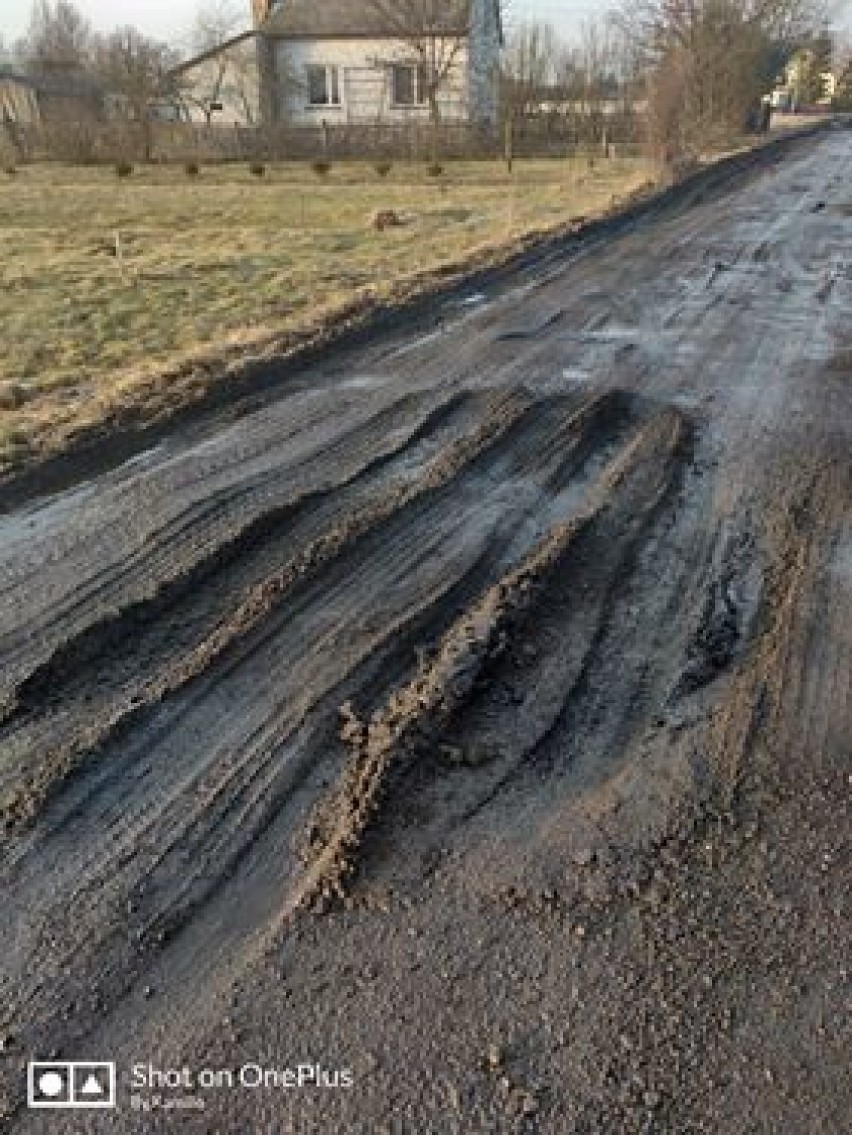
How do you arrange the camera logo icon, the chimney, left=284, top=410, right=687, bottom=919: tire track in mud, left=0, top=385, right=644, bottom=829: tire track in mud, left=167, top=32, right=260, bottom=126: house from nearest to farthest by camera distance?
the camera logo icon
left=284, top=410, right=687, bottom=919: tire track in mud
left=0, top=385, right=644, bottom=829: tire track in mud
left=167, top=32, right=260, bottom=126: house
the chimney

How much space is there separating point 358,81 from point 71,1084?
4829 centimetres

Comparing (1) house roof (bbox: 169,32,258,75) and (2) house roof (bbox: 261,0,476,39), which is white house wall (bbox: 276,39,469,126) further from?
(1) house roof (bbox: 169,32,258,75)

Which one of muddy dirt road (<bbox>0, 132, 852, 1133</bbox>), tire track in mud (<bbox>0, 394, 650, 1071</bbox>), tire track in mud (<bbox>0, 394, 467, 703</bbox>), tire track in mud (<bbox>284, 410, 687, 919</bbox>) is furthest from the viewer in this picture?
tire track in mud (<bbox>0, 394, 467, 703</bbox>)

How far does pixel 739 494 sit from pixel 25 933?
4870mm

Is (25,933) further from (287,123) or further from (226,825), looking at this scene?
(287,123)

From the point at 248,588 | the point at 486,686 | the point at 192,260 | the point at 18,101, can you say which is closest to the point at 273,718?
the point at 486,686

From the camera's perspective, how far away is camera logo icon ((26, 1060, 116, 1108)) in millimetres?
2941

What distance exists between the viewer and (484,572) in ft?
18.7

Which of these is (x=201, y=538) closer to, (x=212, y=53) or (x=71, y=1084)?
(x=71, y=1084)

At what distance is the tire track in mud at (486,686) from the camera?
3.87 meters

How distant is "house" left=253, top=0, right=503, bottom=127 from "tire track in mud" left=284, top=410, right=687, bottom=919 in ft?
138

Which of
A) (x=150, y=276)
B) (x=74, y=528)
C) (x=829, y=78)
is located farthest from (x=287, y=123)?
(x=74, y=528)

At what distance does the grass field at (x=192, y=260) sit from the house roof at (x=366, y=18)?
35.8 ft

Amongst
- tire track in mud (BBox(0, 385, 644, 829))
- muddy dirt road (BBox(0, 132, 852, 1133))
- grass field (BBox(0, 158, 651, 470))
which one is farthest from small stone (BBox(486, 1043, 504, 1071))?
grass field (BBox(0, 158, 651, 470))
